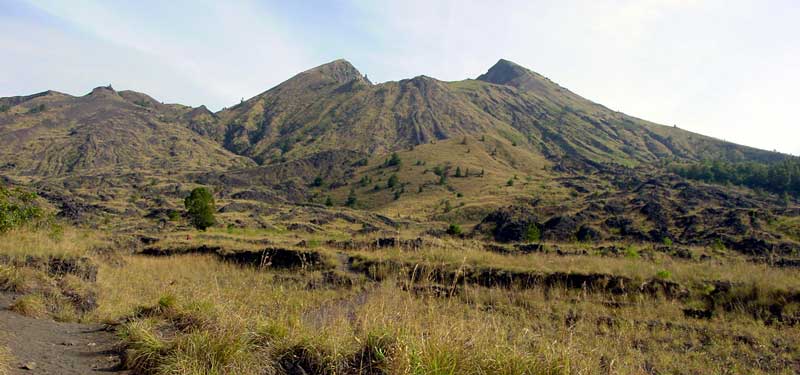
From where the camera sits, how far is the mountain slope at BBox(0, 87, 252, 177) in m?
127

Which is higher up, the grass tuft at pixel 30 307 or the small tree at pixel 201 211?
the grass tuft at pixel 30 307

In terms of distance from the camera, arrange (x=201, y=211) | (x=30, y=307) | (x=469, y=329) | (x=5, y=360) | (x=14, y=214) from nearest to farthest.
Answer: (x=5, y=360) → (x=469, y=329) → (x=30, y=307) → (x=14, y=214) → (x=201, y=211)

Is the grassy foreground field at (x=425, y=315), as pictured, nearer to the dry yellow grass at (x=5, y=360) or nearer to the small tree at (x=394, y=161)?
the dry yellow grass at (x=5, y=360)

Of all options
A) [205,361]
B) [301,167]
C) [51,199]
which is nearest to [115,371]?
[205,361]

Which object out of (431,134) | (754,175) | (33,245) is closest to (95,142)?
(431,134)

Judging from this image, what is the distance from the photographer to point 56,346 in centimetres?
528

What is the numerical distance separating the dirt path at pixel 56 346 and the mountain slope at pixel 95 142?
124 metres

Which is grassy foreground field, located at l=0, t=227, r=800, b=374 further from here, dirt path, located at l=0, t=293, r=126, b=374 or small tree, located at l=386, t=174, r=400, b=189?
small tree, located at l=386, t=174, r=400, b=189

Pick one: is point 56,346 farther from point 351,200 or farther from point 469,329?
point 351,200

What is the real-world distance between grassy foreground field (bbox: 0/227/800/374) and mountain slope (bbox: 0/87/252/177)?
4738 inches

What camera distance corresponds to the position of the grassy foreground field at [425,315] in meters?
4.31

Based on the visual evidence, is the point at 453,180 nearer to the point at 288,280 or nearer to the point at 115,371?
the point at 288,280

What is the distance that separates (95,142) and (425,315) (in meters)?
162

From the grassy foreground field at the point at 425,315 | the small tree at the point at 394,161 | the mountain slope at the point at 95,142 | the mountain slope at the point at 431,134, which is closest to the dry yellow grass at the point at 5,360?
the grassy foreground field at the point at 425,315
